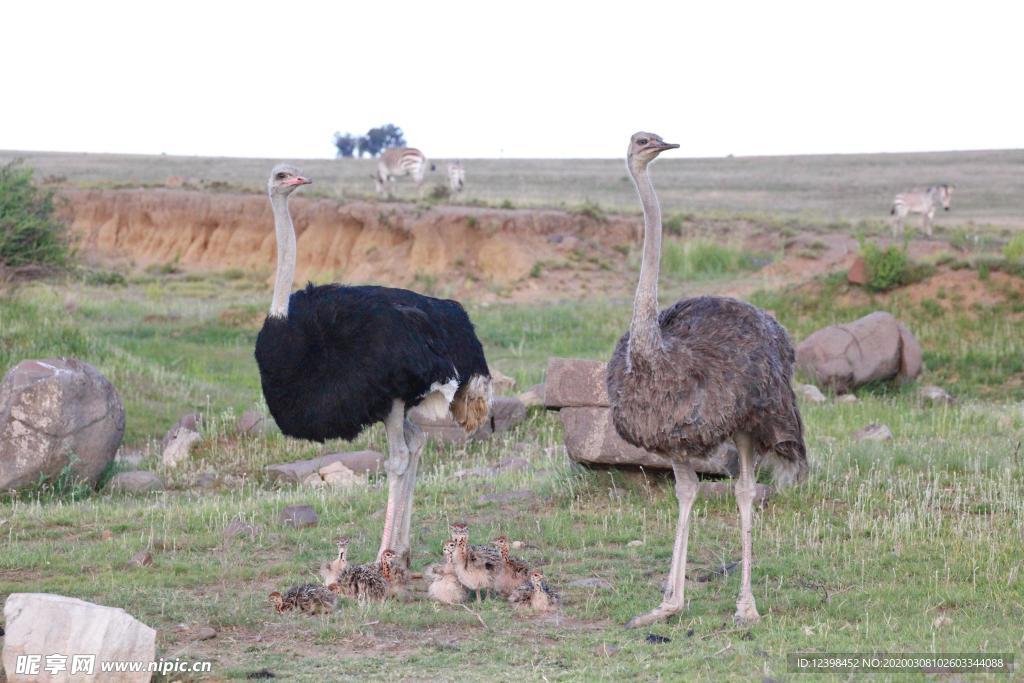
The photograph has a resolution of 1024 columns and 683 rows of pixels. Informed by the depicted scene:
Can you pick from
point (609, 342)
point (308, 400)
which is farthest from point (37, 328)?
point (308, 400)

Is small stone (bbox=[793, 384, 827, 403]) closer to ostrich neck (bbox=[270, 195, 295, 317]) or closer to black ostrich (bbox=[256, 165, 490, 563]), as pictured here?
black ostrich (bbox=[256, 165, 490, 563])

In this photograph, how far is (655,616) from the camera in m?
6.68

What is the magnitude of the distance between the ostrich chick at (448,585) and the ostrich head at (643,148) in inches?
89.6

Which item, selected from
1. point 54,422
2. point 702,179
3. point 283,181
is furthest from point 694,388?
point 702,179

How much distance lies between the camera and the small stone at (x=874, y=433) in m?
11.7

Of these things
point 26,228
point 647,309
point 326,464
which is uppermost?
point 647,309

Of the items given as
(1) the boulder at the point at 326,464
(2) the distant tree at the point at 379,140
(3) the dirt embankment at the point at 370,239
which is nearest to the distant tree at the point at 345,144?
(2) the distant tree at the point at 379,140

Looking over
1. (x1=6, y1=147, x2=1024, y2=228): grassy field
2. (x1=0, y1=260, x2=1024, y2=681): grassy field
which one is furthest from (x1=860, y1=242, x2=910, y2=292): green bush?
(x1=6, y1=147, x2=1024, y2=228): grassy field

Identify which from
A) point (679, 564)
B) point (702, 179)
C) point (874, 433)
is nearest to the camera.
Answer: point (679, 564)

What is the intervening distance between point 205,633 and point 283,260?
97.3 inches

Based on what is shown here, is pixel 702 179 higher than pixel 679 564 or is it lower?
higher

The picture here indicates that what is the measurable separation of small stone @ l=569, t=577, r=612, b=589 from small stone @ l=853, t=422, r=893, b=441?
480 cm

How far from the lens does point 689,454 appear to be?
6.64m

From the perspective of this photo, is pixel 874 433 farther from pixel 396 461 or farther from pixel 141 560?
pixel 141 560
